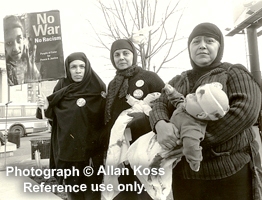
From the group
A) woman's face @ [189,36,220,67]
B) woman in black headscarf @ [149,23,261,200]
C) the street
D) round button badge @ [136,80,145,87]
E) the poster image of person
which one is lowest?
the street

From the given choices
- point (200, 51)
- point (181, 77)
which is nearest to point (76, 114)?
point (181, 77)

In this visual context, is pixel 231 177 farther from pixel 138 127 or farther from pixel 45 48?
pixel 45 48

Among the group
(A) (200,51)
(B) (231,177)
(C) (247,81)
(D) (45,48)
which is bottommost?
(B) (231,177)

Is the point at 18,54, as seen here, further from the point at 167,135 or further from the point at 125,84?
the point at 167,135

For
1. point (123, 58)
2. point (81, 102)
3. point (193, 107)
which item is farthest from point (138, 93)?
point (193, 107)

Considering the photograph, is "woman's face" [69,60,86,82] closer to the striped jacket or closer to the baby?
the striped jacket

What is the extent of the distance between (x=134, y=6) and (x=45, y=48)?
1128 millimetres

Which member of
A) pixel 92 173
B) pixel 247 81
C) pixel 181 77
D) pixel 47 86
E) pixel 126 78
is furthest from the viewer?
pixel 47 86

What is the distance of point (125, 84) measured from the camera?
118cm

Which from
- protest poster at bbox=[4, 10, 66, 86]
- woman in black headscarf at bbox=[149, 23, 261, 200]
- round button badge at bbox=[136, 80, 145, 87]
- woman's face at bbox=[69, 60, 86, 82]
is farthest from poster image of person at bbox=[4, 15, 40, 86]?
woman in black headscarf at bbox=[149, 23, 261, 200]

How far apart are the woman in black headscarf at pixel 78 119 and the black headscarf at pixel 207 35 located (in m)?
0.59

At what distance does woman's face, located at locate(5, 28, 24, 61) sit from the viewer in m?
1.33

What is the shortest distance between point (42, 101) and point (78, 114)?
0.26m

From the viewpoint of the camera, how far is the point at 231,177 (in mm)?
805
